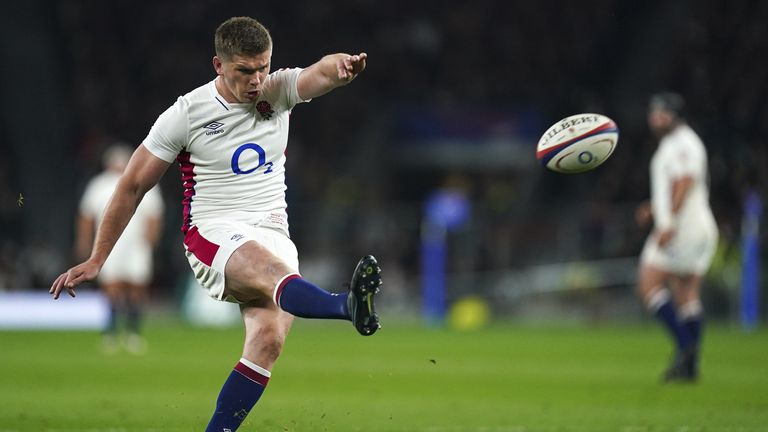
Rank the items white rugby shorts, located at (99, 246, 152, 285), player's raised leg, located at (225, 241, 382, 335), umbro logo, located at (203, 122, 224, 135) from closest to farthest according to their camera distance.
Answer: player's raised leg, located at (225, 241, 382, 335)
umbro logo, located at (203, 122, 224, 135)
white rugby shorts, located at (99, 246, 152, 285)

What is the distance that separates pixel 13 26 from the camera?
984 inches

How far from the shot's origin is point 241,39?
5879 mm

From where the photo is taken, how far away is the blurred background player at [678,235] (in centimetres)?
1102

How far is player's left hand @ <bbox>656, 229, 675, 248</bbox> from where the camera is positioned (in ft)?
36.0

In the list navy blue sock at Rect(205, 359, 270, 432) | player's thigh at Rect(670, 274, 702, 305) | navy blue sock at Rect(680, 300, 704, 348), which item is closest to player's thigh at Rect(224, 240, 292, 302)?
navy blue sock at Rect(205, 359, 270, 432)

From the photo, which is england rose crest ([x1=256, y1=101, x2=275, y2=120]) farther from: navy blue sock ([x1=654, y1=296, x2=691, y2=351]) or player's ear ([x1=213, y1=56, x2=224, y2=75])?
navy blue sock ([x1=654, y1=296, x2=691, y2=351])

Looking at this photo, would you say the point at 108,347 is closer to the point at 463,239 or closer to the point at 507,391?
the point at 507,391

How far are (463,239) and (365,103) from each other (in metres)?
6.66

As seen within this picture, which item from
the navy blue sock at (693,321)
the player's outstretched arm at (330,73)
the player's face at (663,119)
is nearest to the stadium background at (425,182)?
the navy blue sock at (693,321)

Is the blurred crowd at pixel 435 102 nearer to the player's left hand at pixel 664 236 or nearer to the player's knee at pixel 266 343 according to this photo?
the player's left hand at pixel 664 236

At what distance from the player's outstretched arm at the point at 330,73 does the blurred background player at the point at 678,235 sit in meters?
5.66

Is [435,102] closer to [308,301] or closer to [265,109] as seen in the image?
[265,109]

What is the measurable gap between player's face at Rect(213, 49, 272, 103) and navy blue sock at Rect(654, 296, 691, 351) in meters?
6.01

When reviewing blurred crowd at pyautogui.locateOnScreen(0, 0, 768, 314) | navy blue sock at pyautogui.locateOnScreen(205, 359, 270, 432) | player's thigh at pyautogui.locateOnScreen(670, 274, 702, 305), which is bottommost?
navy blue sock at pyautogui.locateOnScreen(205, 359, 270, 432)
